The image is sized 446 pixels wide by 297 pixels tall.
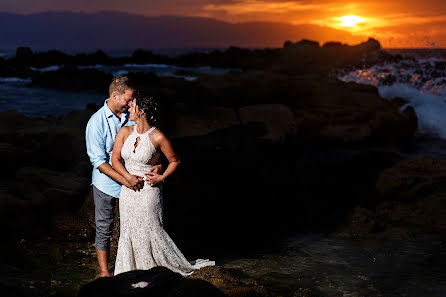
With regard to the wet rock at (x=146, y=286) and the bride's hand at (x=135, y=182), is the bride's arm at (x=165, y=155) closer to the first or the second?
the bride's hand at (x=135, y=182)

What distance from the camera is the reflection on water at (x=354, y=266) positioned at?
15.8 feet

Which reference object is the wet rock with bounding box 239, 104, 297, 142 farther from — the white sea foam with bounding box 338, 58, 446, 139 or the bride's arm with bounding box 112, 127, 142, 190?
the white sea foam with bounding box 338, 58, 446, 139

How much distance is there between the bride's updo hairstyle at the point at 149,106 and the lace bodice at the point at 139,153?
8 centimetres

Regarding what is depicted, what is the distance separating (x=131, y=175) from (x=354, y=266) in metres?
2.93

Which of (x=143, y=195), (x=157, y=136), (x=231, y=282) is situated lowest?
(x=231, y=282)

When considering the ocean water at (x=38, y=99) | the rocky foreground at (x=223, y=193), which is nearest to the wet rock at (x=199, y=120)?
the rocky foreground at (x=223, y=193)

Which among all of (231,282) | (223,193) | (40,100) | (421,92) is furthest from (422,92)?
(40,100)

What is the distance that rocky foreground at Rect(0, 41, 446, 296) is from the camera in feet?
17.8

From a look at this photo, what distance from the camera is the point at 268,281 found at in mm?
4832

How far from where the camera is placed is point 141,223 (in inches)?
161

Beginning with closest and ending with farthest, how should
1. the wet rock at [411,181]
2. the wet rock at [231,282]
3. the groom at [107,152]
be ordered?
the groom at [107,152], the wet rock at [231,282], the wet rock at [411,181]

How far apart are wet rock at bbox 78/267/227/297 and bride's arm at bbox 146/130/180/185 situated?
0.88 metres

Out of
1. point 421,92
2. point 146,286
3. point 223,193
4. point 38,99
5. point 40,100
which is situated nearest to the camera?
point 146,286

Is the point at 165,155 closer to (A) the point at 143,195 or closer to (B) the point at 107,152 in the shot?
(A) the point at 143,195
